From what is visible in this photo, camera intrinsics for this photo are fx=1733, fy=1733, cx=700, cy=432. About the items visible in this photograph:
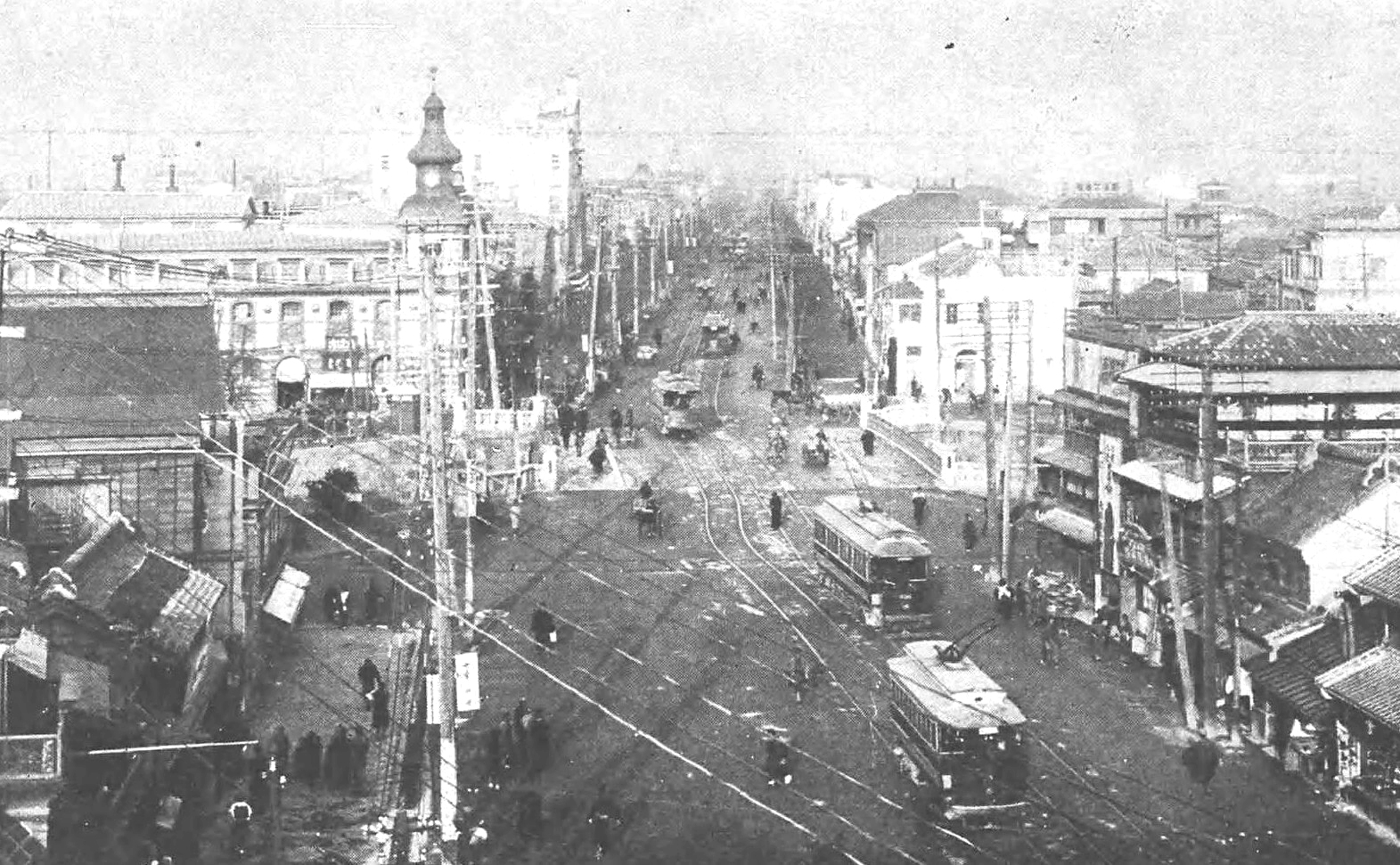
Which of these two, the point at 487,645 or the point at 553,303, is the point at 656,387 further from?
the point at 553,303

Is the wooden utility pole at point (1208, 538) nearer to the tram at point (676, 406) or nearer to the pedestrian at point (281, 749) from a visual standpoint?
the pedestrian at point (281, 749)

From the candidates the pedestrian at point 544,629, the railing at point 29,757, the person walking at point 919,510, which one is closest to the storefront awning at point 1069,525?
the person walking at point 919,510

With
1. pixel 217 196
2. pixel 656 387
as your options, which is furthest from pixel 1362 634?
pixel 217 196

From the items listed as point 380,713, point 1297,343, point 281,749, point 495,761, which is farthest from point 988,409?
point 281,749

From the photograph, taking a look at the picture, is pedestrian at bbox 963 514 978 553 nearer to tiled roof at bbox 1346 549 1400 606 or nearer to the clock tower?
tiled roof at bbox 1346 549 1400 606

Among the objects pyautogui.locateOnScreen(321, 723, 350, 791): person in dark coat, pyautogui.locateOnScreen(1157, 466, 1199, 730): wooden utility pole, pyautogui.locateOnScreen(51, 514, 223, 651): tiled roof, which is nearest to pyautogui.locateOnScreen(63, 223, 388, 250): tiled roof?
pyautogui.locateOnScreen(51, 514, 223, 651): tiled roof
